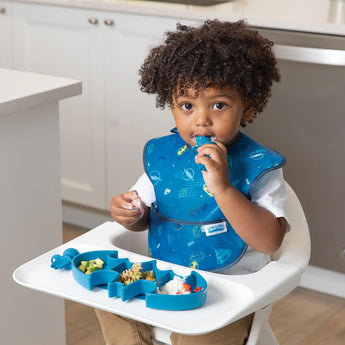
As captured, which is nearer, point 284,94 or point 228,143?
point 228,143

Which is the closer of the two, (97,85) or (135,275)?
(135,275)

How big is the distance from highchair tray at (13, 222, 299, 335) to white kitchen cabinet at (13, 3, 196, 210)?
1268 mm

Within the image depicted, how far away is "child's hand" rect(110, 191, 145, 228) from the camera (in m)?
1.38

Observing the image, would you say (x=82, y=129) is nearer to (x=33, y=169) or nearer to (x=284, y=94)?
(x=284, y=94)

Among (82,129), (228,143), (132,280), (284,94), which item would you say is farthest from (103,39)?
(132,280)

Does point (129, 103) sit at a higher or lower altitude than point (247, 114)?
lower

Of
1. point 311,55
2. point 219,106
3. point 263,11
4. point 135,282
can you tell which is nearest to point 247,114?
point 219,106

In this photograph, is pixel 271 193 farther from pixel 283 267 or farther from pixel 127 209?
pixel 127 209

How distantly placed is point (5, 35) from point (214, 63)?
1654 millimetres

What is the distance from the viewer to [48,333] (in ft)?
5.93

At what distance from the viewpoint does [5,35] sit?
2.75 m

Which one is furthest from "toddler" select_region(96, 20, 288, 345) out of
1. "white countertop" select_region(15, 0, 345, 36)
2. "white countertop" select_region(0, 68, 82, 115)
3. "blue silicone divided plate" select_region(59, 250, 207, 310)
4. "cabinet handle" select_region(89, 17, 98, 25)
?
"cabinet handle" select_region(89, 17, 98, 25)

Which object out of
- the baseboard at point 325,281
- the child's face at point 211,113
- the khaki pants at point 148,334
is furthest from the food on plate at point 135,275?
the baseboard at point 325,281

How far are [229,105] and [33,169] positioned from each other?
1.81 feet
